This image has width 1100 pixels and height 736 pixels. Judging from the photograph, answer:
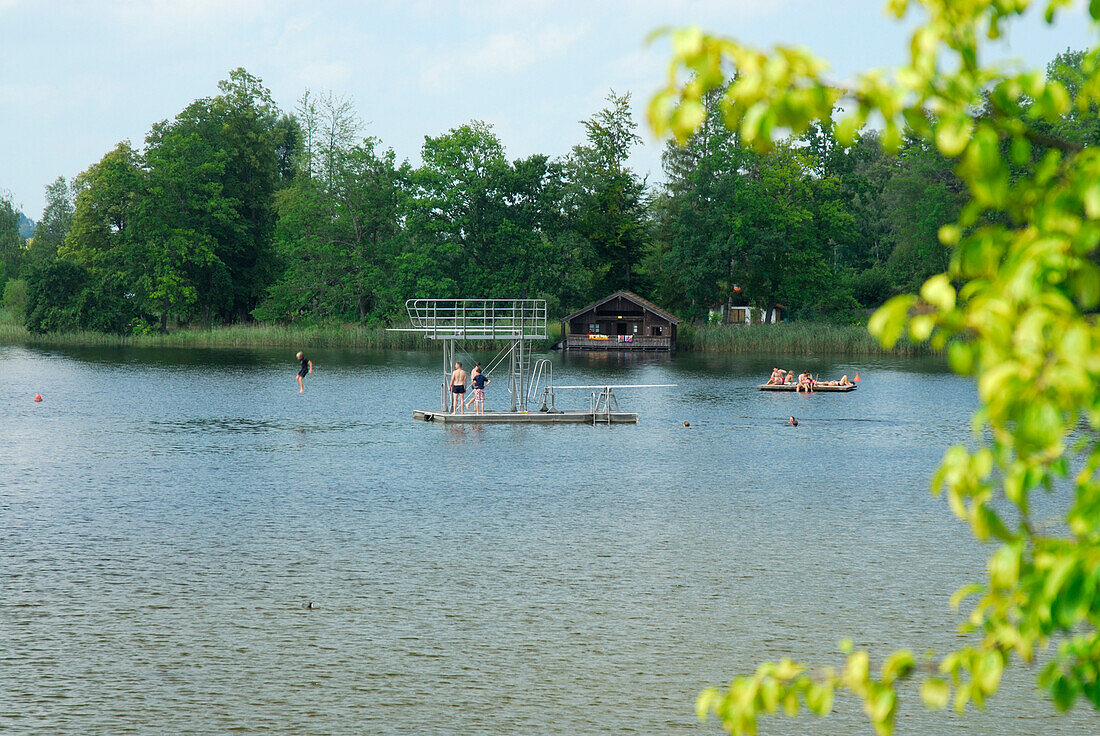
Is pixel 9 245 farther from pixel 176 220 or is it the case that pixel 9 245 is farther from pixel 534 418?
pixel 534 418

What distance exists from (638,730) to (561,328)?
86.9m

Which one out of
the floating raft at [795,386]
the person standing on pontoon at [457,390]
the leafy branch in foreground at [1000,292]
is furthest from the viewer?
the floating raft at [795,386]

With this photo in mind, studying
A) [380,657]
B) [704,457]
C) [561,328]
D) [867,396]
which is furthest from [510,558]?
[561,328]

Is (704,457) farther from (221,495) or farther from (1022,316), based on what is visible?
(1022,316)

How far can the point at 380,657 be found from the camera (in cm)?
1302

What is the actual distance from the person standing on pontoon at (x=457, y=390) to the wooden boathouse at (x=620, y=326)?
175 feet

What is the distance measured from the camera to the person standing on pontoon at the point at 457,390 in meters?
38.2

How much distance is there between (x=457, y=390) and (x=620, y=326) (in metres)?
57.6

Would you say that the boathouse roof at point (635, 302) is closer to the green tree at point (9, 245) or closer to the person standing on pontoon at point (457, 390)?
the person standing on pontoon at point (457, 390)

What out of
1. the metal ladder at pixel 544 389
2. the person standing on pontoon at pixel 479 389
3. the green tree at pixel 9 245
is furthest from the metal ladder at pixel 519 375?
the green tree at pixel 9 245

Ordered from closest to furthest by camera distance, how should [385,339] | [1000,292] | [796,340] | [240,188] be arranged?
[1000,292] < [796,340] < [385,339] < [240,188]

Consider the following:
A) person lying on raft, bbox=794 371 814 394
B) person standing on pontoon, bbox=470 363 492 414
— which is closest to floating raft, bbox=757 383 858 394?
person lying on raft, bbox=794 371 814 394

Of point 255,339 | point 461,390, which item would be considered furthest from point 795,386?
point 255,339

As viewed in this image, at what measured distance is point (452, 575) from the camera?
656 inches
